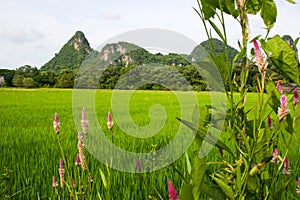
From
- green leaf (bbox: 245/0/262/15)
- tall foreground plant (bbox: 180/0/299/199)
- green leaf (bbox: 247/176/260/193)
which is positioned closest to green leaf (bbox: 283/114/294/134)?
tall foreground plant (bbox: 180/0/299/199)

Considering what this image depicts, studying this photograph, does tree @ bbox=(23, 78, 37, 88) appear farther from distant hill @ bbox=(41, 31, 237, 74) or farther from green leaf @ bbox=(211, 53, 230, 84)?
green leaf @ bbox=(211, 53, 230, 84)

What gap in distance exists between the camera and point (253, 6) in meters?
0.84

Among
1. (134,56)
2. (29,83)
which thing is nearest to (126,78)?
(134,56)

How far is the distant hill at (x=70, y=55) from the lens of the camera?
5332cm

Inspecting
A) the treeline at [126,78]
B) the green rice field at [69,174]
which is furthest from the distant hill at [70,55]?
the green rice field at [69,174]

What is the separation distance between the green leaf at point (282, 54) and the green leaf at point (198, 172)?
0.23 metres

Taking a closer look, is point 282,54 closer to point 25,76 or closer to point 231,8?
point 231,8

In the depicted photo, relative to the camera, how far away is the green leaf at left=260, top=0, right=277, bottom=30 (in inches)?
30.3

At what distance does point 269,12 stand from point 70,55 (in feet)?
204

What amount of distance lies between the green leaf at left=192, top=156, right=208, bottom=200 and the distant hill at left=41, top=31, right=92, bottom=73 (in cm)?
4992

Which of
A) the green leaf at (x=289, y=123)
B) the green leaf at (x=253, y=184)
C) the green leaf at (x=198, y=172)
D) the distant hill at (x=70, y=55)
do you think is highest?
the distant hill at (x=70, y=55)

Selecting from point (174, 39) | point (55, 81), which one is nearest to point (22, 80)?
point (55, 81)

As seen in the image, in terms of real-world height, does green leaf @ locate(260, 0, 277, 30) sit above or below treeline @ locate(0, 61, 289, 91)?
above

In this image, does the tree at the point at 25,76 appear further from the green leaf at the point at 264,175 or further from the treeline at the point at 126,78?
the green leaf at the point at 264,175
